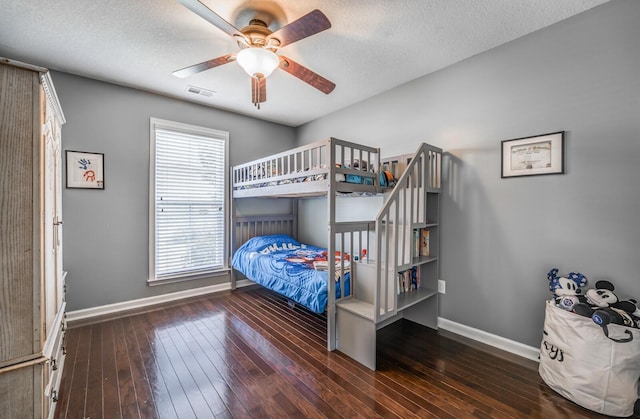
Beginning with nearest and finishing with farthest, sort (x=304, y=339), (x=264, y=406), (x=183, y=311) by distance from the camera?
1. (x=264, y=406)
2. (x=304, y=339)
3. (x=183, y=311)

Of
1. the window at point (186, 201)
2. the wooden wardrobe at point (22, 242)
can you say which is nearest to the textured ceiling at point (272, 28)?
the window at point (186, 201)

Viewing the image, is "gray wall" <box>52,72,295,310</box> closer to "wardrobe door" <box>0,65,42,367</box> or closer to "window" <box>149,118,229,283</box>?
"window" <box>149,118,229,283</box>

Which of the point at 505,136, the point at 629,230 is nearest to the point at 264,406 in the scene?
the point at 629,230

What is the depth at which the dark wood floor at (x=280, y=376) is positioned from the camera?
1637mm

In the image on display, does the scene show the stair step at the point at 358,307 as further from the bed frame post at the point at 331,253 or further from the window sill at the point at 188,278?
the window sill at the point at 188,278

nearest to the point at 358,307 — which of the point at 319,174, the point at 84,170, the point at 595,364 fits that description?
the point at 319,174

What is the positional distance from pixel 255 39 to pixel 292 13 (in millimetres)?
326

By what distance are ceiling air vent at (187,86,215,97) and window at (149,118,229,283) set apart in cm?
49

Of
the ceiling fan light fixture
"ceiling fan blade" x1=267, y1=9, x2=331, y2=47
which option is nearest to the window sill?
the ceiling fan light fixture

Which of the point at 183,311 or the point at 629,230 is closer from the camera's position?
the point at 629,230

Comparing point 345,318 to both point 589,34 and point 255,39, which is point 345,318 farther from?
point 589,34

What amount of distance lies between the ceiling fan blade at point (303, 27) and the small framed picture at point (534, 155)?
6.05 ft

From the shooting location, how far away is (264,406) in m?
1.66

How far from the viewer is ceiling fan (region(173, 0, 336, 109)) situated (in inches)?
59.7
